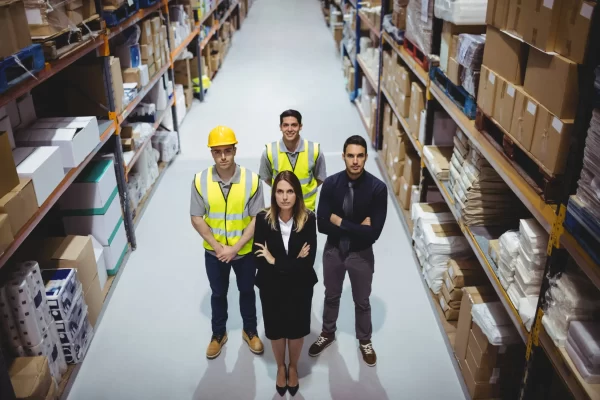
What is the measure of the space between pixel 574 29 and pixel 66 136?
3.14 metres

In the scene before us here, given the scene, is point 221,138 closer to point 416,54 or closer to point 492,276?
point 492,276

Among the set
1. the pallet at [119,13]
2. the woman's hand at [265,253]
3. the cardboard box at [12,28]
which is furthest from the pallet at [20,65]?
the woman's hand at [265,253]

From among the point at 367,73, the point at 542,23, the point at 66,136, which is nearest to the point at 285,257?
the point at 542,23

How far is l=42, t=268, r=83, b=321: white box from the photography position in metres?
3.29

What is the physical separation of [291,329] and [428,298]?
1605 millimetres

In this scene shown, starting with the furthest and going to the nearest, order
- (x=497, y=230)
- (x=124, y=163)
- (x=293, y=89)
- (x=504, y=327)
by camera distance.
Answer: (x=293, y=89) < (x=124, y=163) < (x=497, y=230) < (x=504, y=327)

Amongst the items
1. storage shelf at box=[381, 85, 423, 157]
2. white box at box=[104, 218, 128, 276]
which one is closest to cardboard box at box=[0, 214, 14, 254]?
white box at box=[104, 218, 128, 276]

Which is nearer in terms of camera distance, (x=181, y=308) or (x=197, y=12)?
(x=181, y=308)

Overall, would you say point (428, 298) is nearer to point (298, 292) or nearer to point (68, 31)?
point (298, 292)

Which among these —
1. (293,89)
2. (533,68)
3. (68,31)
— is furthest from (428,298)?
(293,89)

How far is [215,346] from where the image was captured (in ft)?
12.0

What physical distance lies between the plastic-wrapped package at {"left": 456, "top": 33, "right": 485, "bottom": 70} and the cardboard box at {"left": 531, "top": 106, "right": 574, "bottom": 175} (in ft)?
3.38

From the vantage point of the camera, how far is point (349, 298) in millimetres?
Answer: 4266

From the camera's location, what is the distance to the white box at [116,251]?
14.5 ft
